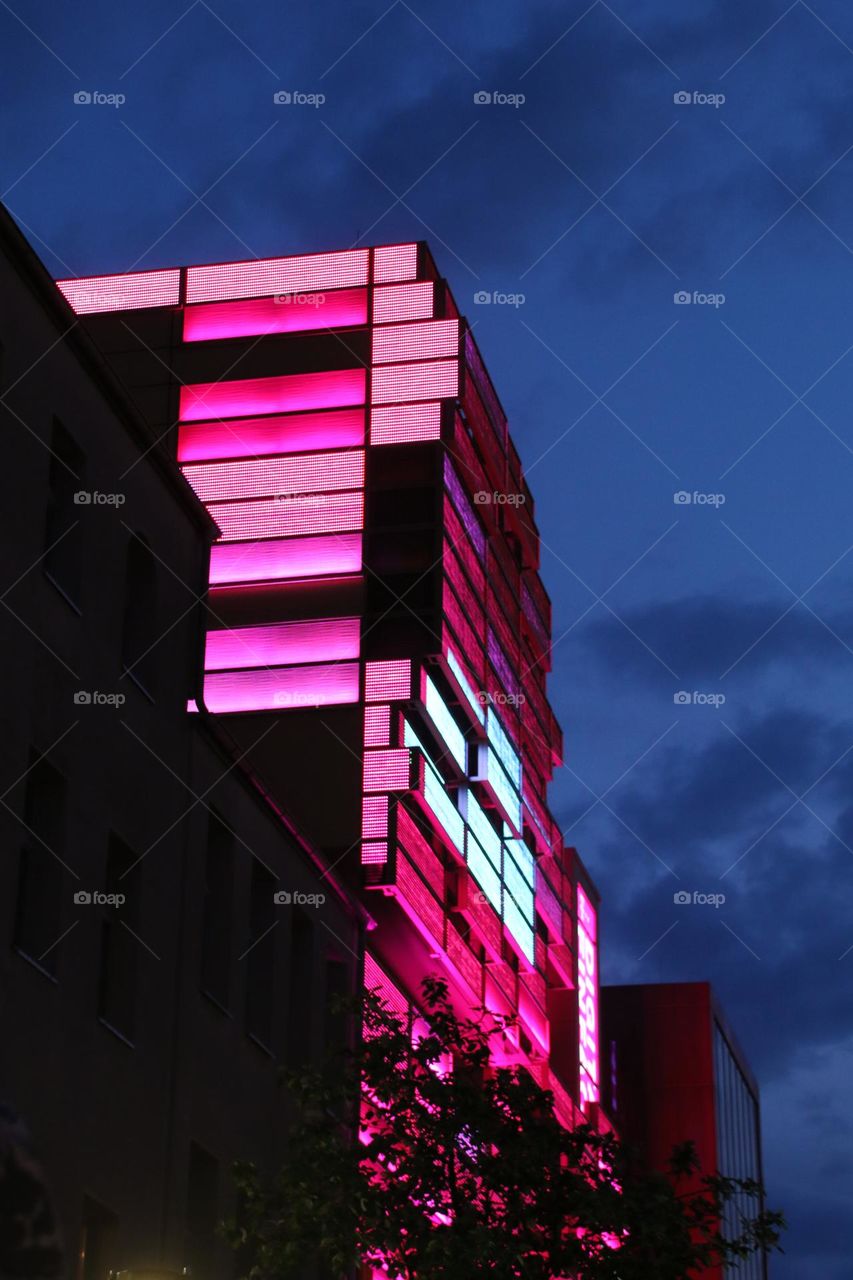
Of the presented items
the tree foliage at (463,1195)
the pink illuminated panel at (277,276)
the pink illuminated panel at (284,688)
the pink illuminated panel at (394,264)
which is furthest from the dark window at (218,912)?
the pink illuminated panel at (394,264)

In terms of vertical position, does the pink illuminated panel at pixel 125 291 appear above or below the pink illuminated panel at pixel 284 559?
above

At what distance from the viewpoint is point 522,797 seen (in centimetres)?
5719

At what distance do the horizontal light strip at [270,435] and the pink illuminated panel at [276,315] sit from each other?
2912mm

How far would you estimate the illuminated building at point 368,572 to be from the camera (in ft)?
146

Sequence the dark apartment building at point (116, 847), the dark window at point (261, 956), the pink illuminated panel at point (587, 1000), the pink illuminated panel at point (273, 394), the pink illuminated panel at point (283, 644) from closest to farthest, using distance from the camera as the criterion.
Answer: the dark apartment building at point (116, 847), the dark window at point (261, 956), the pink illuminated panel at point (283, 644), the pink illuminated panel at point (273, 394), the pink illuminated panel at point (587, 1000)

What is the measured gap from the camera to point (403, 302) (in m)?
52.2

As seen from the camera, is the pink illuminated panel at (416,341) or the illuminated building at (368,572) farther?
the pink illuminated panel at (416,341)

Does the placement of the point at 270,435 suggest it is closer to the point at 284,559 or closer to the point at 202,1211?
the point at 284,559

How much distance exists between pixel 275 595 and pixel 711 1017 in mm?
54899

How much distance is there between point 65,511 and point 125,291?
93.1 feet

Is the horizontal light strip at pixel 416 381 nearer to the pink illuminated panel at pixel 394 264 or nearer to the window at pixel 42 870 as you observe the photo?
the pink illuminated panel at pixel 394 264

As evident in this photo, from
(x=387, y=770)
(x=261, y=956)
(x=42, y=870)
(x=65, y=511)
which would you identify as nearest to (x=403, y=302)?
(x=387, y=770)

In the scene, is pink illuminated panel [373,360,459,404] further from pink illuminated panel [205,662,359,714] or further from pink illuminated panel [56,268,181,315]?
pink illuminated panel [205,662,359,714]

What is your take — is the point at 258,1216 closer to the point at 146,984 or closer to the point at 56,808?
the point at 146,984
